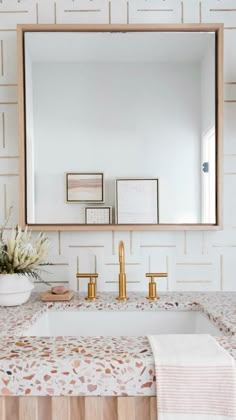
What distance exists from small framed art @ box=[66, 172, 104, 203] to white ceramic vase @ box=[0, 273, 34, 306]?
14.7 inches

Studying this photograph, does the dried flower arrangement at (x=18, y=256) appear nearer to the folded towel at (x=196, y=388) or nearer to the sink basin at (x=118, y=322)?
the sink basin at (x=118, y=322)

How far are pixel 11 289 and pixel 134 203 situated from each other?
1.81 feet

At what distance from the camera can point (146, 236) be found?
5.32 ft

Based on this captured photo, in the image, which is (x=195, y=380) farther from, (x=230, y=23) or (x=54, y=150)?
(x=230, y=23)

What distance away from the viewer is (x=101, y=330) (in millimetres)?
1447

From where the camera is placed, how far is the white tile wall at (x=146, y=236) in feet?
5.30

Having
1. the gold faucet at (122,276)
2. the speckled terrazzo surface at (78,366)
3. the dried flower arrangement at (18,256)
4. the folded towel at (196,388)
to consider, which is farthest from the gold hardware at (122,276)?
the folded towel at (196,388)

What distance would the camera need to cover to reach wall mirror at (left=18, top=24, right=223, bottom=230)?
158 centimetres

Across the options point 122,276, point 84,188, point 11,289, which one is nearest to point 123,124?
point 84,188

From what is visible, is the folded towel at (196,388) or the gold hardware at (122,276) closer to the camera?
the folded towel at (196,388)

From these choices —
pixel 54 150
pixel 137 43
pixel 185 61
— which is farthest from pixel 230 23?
pixel 54 150

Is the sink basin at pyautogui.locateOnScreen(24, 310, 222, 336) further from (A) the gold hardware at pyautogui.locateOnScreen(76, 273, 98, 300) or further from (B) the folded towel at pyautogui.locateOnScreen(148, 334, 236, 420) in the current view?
(B) the folded towel at pyautogui.locateOnScreen(148, 334, 236, 420)

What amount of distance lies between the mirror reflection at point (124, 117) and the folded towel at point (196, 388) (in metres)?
0.82

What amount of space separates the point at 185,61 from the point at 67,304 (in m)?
1.01
